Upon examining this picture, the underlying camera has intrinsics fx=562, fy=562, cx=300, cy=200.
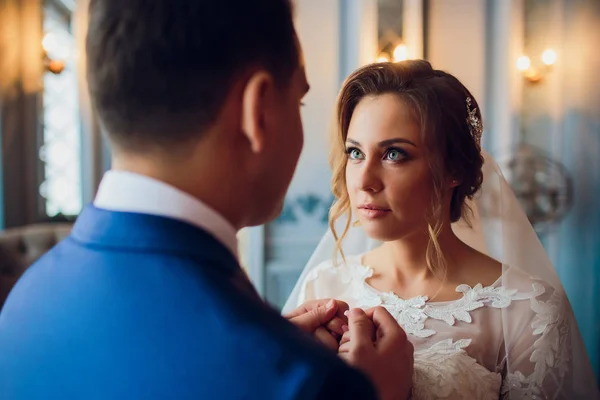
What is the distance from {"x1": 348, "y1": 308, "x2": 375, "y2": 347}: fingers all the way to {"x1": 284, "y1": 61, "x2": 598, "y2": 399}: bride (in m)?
0.52

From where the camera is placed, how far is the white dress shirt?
0.59 meters

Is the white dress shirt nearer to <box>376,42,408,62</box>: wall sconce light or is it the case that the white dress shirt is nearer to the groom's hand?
the groom's hand

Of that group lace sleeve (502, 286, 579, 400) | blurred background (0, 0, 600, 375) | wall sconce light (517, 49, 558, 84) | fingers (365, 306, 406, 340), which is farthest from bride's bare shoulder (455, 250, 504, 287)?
wall sconce light (517, 49, 558, 84)

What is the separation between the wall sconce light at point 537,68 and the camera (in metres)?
4.21

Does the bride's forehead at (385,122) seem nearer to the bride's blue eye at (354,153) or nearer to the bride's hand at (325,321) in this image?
the bride's blue eye at (354,153)

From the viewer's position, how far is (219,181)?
61 centimetres

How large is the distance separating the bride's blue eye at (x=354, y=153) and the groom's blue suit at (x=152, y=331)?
3.19 feet

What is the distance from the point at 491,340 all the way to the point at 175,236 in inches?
44.4

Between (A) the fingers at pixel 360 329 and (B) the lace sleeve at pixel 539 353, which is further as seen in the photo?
(B) the lace sleeve at pixel 539 353

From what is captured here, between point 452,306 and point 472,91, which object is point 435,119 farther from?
point 472,91

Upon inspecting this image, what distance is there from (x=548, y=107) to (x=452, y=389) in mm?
3596

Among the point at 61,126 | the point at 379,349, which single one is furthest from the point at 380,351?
the point at 61,126

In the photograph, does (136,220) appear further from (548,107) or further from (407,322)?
(548,107)

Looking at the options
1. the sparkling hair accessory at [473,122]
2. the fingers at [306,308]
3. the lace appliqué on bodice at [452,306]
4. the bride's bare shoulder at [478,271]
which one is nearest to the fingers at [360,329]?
the fingers at [306,308]
